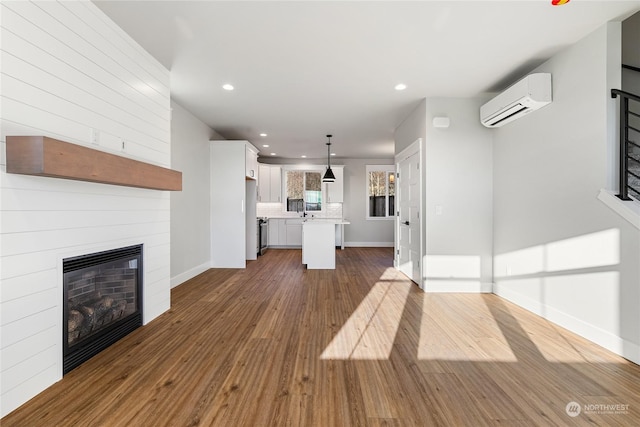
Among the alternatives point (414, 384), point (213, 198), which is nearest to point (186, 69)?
point (213, 198)

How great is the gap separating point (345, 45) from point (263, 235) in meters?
5.79

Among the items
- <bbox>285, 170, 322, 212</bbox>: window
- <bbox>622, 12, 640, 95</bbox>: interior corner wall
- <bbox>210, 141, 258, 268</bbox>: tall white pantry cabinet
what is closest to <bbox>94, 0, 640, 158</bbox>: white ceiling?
<bbox>622, 12, 640, 95</bbox>: interior corner wall

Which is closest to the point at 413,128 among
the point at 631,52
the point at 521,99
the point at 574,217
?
the point at 521,99

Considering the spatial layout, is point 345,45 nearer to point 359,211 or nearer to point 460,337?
point 460,337

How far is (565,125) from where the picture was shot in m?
2.85

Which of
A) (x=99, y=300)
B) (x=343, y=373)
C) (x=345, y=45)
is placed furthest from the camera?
(x=345, y=45)

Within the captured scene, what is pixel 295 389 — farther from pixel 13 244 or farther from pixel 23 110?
pixel 23 110

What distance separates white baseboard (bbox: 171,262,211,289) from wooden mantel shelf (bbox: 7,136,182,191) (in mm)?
2251

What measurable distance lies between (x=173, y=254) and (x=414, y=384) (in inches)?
146

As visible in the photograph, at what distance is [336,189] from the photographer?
27.9ft

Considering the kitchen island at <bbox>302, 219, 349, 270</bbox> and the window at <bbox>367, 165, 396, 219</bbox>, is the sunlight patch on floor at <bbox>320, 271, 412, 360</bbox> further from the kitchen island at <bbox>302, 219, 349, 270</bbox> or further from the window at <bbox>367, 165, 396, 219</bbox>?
the window at <bbox>367, 165, 396, 219</bbox>

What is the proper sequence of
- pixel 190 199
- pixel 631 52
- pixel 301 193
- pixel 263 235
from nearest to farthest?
1. pixel 631 52
2. pixel 190 199
3. pixel 263 235
4. pixel 301 193

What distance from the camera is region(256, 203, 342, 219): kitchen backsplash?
853 cm

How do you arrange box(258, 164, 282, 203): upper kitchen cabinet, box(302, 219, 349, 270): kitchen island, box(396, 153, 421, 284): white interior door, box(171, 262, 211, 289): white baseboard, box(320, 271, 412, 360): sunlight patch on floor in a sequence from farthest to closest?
box(258, 164, 282, 203): upper kitchen cabinet, box(302, 219, 349, 270): kitchen island, box(396, 153, 421, 284): white interior door, box(171, 262, 211, 289): white baseboard, box(320, 271, 412, 360): sunlight patch on floor
